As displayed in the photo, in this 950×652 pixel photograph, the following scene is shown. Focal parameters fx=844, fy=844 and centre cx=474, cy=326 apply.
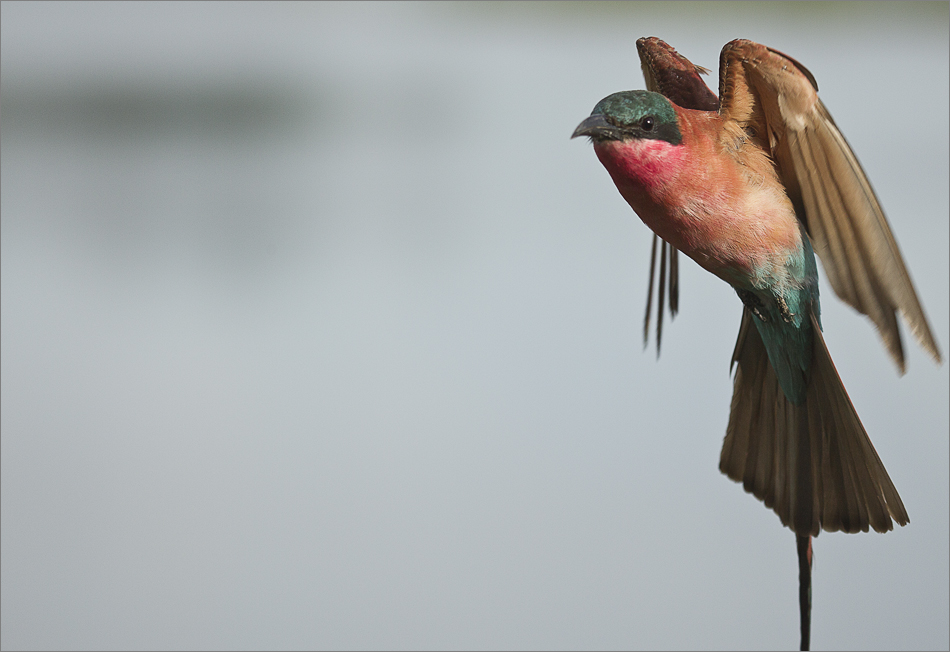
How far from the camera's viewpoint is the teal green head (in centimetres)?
71

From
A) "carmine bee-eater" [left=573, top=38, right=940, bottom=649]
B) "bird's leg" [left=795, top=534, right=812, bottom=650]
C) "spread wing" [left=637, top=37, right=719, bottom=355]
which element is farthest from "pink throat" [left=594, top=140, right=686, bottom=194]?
"bird's leg" [left=795, top=534, right=812, bottom=650]

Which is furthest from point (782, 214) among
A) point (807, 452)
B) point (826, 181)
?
point (807, 452)

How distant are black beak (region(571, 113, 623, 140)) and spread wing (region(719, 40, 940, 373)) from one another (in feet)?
0.39

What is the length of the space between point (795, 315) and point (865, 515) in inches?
8.6

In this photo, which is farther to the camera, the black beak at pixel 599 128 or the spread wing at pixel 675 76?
the spread wing at pixel 675 76

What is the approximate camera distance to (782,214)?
0.76 meters

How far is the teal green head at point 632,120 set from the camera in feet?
2.33

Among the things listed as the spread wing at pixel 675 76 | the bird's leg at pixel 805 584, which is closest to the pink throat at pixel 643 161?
the spread wing at pixel 675 76

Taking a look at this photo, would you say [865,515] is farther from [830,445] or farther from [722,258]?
[722,258]

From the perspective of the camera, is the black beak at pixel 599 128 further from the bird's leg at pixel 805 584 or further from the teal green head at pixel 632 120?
the bird's leg at pixel 805 584

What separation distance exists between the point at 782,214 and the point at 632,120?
168 mm

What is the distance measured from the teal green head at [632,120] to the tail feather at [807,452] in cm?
26

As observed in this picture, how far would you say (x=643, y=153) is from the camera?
27.6 inches

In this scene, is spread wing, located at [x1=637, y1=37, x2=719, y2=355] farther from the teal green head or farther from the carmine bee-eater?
the teal green head
